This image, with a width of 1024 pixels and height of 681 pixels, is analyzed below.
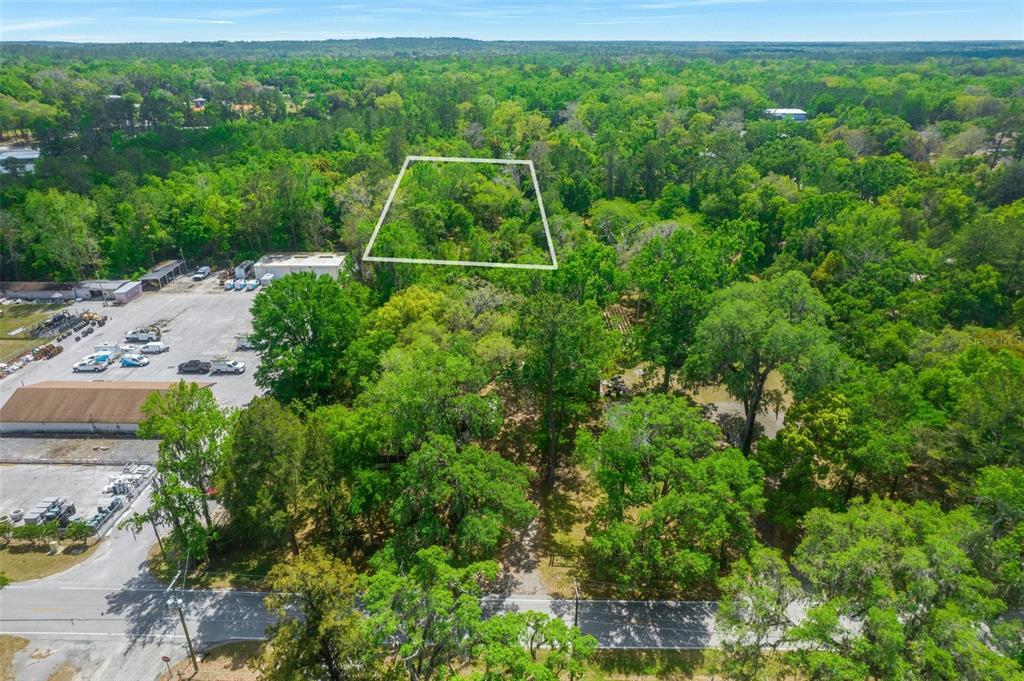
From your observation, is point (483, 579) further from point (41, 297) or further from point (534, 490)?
point (41, 297)

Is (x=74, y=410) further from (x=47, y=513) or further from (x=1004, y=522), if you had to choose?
(x=1004, y=522)

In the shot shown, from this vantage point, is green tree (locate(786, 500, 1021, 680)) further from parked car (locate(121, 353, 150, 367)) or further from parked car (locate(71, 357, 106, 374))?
parked car (locate(71, 357, 106, 374))

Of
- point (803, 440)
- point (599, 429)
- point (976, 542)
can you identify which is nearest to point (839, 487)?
point (803, 440)

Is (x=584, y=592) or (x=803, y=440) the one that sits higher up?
(x=803, y=440)

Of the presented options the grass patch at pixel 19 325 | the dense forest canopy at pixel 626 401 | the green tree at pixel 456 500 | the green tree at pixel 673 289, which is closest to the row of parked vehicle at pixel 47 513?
the dense forest canopy at pixel 626 401

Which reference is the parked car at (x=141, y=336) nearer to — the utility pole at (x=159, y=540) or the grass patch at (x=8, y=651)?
the utility pole at (x=159, y=540)

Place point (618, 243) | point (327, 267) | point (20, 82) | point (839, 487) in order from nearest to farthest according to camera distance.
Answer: point (839, 487)
point (618, 243)
point (327, 267)
point (20, 82)

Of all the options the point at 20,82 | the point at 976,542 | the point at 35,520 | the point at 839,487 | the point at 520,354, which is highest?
the point at 20,82

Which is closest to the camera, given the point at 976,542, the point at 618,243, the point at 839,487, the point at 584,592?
the point at 976,542

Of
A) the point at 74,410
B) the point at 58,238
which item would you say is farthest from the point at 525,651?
the point at 58,238
